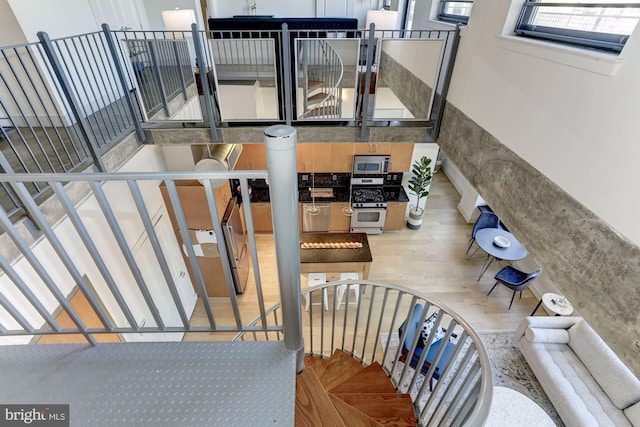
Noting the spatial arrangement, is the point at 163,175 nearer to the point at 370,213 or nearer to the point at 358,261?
the point at 358,261

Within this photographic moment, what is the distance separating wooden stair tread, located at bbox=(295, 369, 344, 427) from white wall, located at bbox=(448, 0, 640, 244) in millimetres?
1657

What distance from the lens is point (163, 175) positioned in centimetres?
102

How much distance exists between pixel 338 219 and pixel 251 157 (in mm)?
2261

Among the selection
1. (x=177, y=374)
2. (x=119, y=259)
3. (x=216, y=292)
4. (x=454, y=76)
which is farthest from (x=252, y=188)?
(x=177, y=374)

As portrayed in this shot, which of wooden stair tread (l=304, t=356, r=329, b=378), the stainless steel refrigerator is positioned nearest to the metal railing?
the stainless steel refrigerator

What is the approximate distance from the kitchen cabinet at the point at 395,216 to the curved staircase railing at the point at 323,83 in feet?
10.2

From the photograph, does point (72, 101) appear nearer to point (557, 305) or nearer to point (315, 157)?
point (315, 157)

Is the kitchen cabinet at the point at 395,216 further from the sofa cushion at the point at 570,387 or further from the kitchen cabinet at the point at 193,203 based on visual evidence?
the kitchen cabinet at the point at 193,203

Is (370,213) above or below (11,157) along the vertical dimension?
below

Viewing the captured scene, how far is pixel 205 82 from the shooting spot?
328 centimetres

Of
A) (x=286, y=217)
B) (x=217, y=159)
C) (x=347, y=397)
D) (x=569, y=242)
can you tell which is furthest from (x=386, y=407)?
(x=217, y=159)

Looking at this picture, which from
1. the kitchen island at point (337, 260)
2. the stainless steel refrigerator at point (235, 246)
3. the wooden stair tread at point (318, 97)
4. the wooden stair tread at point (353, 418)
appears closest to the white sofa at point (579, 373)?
the kitchen island at point (337, 260)

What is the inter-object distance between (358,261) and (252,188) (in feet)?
9.84

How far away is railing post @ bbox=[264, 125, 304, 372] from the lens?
35.4 inches
